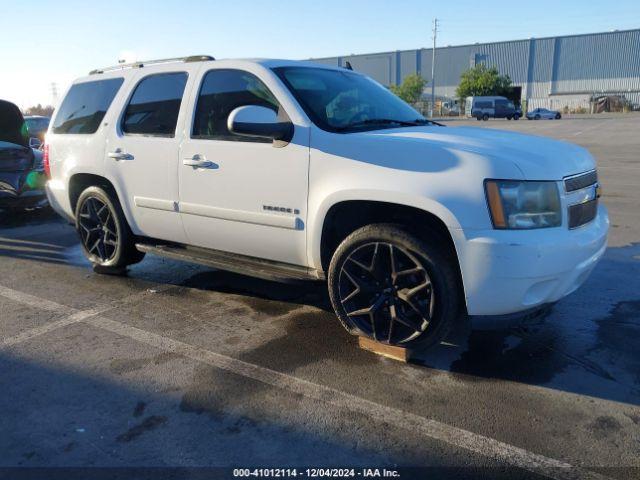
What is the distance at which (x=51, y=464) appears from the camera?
7.93 ft

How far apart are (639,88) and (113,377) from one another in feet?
261

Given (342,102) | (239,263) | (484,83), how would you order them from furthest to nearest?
1. (484,83)
2. (239,263)
3. (342,102)

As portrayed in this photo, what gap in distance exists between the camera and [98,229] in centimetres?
519

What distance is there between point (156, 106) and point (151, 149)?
40 cm

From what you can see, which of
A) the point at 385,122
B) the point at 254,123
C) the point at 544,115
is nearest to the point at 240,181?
the point at 254,123

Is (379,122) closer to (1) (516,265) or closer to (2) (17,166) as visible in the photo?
(1) (516,265)

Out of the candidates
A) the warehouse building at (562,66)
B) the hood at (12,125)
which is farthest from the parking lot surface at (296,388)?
the warehouse building at (562,66)

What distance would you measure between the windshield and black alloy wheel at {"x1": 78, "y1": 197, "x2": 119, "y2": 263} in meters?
2.31

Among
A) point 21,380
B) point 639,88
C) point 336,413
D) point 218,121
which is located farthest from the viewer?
point 639,88

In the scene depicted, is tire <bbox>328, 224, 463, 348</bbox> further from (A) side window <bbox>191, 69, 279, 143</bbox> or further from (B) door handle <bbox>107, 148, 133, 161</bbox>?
(B) door handle <bbox>107, 148, 133, 161</bbox>

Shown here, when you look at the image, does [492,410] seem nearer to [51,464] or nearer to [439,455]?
[439,455]

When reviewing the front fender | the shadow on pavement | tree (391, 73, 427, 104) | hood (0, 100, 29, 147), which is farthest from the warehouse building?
the front fender

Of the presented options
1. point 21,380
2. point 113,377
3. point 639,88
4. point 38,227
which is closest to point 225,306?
point 113,377

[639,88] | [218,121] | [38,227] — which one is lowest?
[38,227]
